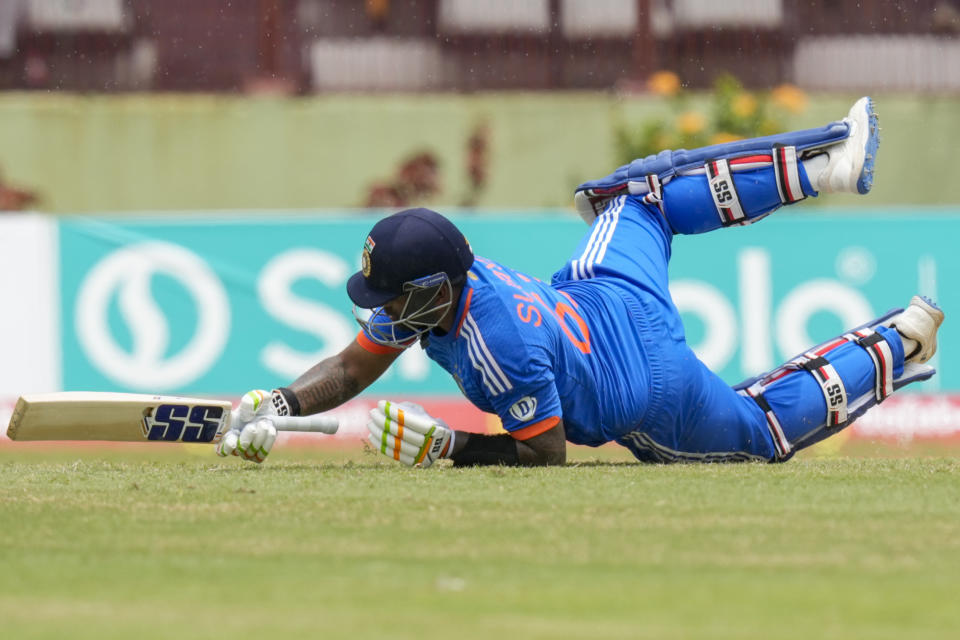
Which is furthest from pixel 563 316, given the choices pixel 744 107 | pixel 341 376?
pixel 744 107

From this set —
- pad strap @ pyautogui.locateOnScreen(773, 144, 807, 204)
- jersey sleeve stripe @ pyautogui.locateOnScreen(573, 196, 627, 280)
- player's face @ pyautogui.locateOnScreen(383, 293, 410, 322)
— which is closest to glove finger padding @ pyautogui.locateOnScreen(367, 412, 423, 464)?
player's face @ pyautogui.locateOnScreen(383, 293, 410, 322)

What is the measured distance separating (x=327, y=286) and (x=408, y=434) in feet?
13.2

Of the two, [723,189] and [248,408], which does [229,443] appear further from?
[723,189]

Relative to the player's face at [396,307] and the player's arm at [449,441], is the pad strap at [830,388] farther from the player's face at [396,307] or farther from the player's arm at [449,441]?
the player's face at [396,307]

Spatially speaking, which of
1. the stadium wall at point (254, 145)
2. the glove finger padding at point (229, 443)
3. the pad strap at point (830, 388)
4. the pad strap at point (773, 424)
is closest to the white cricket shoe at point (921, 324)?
the pad strap at point (830, 388)

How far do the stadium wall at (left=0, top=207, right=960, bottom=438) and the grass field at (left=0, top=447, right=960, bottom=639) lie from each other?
143 inches

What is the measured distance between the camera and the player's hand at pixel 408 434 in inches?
211

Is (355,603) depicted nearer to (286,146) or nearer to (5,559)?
(5,559)

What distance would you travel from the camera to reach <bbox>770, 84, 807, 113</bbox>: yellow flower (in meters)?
11.7

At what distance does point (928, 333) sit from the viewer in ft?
20.3

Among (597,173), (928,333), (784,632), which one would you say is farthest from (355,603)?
(597,173)

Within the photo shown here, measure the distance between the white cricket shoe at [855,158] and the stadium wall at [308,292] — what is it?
3.16m

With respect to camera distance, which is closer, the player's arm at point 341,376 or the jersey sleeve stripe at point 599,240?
the player's arm at point 341,376

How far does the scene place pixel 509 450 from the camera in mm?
5527
